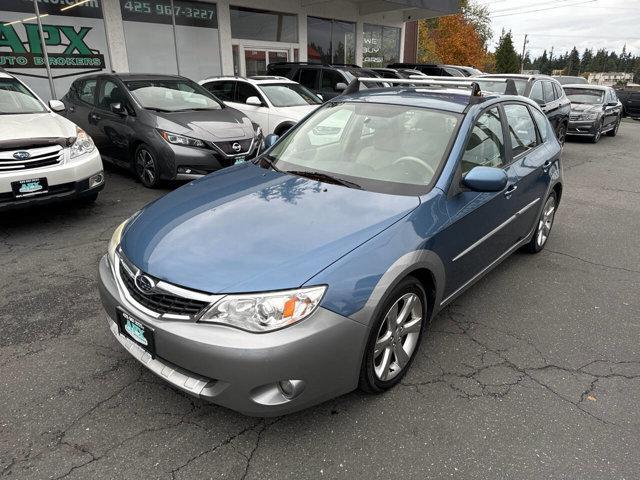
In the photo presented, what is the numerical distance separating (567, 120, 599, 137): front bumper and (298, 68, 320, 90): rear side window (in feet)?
24.0

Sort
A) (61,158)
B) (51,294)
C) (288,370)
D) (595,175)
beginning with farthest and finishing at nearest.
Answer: (595,175) → (61,158) → (51,294) → (288,370)

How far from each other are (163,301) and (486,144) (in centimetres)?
251

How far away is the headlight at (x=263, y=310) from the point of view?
210 cm

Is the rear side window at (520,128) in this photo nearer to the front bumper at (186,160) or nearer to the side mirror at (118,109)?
the front bumper at (186,160)

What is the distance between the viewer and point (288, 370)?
2.10m

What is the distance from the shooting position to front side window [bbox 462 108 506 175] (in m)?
3.21

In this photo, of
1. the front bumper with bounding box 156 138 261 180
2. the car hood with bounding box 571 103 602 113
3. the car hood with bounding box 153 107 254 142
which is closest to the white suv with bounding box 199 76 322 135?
the car hood with bounding box 153 107 254 142

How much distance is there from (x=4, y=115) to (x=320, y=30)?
563 inches

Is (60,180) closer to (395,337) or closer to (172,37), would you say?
(395,337)

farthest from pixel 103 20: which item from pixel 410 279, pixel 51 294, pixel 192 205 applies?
pixel 410 279

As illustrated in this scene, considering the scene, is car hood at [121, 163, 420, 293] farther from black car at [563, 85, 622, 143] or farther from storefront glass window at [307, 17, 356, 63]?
storefront glass window at [307, 17, 356, 63]

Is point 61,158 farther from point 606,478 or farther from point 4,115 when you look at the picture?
point 606,478

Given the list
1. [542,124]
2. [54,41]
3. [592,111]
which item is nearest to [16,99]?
[542,124]

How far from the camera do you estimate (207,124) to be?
6.73 meters
